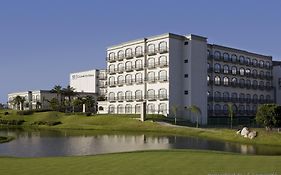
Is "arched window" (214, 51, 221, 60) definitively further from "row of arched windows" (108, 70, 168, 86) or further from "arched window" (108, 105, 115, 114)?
"arched window" (108, 105, 115, 114)

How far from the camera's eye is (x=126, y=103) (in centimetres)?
10562

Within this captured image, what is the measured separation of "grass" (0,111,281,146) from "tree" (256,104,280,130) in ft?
4.90

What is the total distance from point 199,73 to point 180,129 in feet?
108

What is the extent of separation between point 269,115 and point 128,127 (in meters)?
31.6

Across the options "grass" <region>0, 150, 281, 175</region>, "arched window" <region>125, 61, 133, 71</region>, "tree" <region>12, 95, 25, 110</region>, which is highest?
"arched window" <region>125, 61, 133, 71</region>

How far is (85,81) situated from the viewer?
16188 centimetres

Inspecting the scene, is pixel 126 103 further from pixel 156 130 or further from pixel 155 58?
pixel 156 130

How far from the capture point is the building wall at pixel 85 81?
157 meters

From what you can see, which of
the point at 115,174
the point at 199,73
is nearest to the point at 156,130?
the point at 199,73

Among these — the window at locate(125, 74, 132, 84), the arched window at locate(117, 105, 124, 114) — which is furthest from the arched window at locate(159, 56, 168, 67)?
the arched window at locate(117, 105, 124, 114)

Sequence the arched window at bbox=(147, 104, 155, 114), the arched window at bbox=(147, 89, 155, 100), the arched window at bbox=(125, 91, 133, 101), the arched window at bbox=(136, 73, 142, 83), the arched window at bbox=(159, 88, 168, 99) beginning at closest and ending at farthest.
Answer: the arched window at bbox=(159, 88, 168, 99) < the arched window at bbox=(147, 104, 155, 114) < the arched window at bbox=(147, 89, 155, 100) < the arched window at bbox=(136, 73, 142, 83) < the arched window at bbox=(125, 91, 133, 101)

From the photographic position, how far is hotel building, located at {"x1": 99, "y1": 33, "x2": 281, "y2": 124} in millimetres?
95312

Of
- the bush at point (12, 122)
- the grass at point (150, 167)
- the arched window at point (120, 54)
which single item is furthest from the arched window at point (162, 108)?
the grass at point (150, 167)

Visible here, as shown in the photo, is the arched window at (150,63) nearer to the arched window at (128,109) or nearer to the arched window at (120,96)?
the arched window at (128,109)
